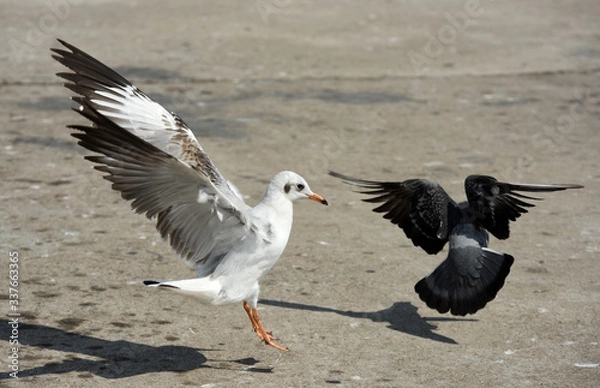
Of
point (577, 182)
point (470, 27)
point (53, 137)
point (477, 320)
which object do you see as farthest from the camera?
point (470, 27)

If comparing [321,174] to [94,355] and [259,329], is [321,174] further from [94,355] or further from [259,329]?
[94,355]

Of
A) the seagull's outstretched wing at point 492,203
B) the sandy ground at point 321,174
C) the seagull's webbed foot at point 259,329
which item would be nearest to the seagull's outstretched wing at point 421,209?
the seagull's outstretched wing at point 492,203

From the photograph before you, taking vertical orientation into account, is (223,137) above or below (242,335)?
above

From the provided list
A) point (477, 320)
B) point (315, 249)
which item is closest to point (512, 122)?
point (315, 249)

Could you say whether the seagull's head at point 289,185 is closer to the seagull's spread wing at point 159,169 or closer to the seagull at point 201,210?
the seagull at point 201,210

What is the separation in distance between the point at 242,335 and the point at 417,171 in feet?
10.4

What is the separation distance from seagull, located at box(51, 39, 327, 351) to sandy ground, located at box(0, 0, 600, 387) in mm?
398

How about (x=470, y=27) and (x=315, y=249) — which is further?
(x=470, y=27)

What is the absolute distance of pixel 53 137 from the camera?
826 cm

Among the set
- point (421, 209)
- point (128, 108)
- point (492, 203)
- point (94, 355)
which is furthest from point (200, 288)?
point (492, 203)

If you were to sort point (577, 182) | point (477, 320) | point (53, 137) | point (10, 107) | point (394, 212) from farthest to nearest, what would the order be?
point (10, 107) < point (53, 137) < point (577, 182) < point (394, 212) < point (477, 320)

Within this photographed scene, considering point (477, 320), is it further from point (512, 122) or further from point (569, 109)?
point (569, 109)

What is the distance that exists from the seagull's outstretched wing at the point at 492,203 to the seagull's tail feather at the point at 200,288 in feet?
5.34

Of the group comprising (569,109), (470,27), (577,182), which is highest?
(470,27)
